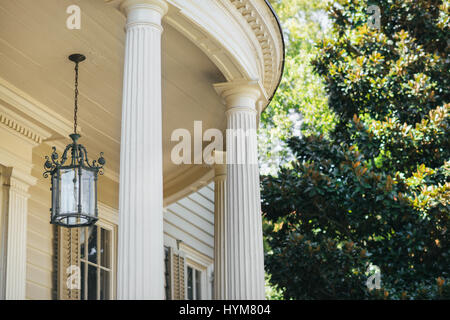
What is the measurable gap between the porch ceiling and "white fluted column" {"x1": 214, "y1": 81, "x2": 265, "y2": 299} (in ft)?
2.98

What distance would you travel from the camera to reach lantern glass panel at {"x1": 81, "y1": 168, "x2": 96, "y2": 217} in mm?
10195

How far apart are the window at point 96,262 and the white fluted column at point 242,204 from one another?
3865 millimetres

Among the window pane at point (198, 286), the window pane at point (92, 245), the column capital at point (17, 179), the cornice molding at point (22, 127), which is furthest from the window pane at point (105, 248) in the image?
the window pane at point (198, 286)

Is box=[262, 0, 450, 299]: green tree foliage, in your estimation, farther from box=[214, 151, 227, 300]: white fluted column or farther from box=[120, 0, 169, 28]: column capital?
box=[120, 0, 169, 28]: column capital

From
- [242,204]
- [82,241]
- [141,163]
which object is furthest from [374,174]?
[141,163]

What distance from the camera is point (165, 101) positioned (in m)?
13.0

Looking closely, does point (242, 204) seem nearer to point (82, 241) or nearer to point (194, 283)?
point (82, 241)

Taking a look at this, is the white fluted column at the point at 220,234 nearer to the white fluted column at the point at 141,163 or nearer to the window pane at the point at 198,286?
the white fluted column at the point at 141,163

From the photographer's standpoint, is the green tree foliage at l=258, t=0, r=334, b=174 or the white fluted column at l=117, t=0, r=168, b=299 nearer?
the white fluted column at l=117, t=0, r=168, b=299

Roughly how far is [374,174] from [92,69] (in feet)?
20.2

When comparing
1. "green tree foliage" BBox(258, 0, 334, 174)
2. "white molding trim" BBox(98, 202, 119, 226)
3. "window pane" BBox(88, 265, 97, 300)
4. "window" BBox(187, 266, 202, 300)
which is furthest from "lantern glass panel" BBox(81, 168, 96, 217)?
"green tree foliage" BBox(258, 0, 334, 174)

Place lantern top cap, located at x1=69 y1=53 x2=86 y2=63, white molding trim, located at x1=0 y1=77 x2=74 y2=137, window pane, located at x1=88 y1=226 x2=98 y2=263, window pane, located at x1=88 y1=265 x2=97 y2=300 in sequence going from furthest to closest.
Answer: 1. window pane, located at x1=88 y1=226 x2=98 y2=263
2. window pane, located at x1=88 y1=265 x2=97 y2=300
3. white molding trim, located at x1=0 y1=77 x2=74 y2=137
4. lantern top cap, located at x1=69 y1=53 x2=86 y2=63
